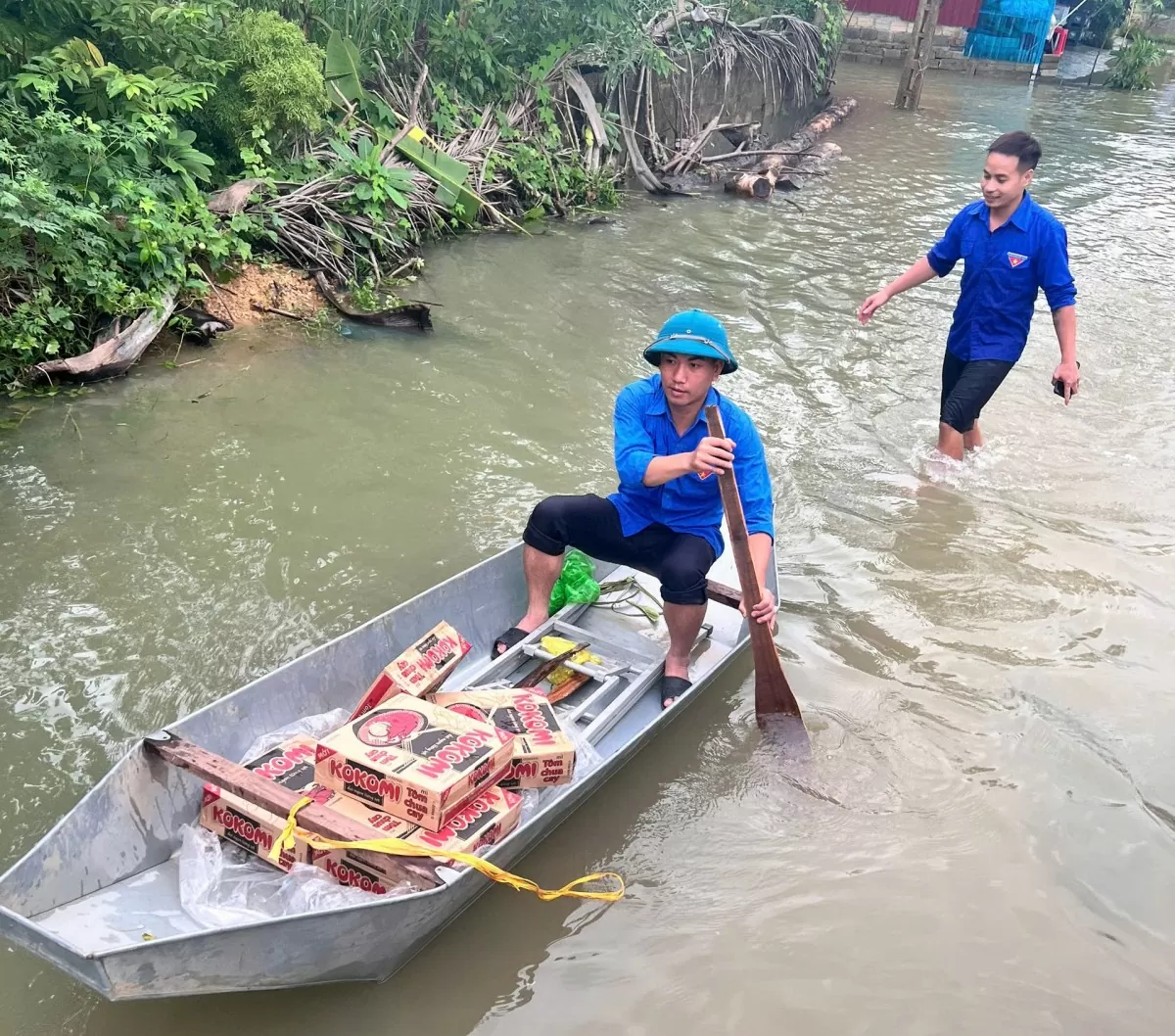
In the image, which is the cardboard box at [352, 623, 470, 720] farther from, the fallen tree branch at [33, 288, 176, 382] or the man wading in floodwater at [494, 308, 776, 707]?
the fallen tree branch at [33, 288, 176, 382]

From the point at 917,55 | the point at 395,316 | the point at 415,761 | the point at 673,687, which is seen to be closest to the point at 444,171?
the point at 395,316

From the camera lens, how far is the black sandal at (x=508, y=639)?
429cm

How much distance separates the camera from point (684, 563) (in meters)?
4.00

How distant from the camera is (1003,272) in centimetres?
518

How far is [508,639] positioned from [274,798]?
5.15 feet

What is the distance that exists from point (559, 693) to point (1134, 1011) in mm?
2169

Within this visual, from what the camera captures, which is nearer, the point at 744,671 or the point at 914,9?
the point at 744,671

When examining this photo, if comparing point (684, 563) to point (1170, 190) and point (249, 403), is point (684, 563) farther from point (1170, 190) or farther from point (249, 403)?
point (1170, 190)

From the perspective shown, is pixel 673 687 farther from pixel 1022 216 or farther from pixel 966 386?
pixel 1022 216

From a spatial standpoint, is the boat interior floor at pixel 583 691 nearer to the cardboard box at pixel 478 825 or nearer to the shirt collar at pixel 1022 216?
the cardboard box at pixel 478 825

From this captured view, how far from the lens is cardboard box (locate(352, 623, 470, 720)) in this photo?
3.45 metres

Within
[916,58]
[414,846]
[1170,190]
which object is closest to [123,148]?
[414,846]

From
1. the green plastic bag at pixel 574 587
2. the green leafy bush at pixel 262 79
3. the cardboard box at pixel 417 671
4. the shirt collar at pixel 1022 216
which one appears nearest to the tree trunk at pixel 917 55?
the green leafy bush at pixel 262 79

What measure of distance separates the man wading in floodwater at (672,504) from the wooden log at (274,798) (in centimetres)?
145
